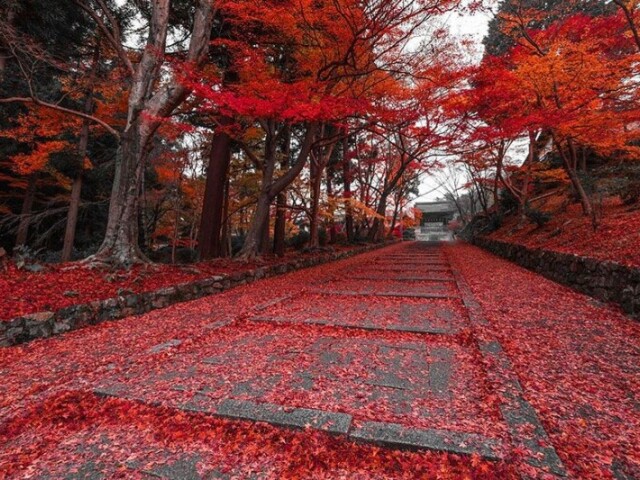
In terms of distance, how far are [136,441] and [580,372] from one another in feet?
11.6

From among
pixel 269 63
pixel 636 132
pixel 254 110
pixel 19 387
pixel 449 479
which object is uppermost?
pixel 269 63

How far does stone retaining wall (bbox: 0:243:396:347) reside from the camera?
12.5ft

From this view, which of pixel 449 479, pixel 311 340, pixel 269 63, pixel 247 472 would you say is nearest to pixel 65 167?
pixel 269 63

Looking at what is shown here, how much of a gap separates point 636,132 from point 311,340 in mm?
13221

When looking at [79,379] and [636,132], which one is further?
[636,132]

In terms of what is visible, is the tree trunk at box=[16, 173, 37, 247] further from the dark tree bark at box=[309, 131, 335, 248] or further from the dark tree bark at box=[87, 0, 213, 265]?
the dark tree bark at box=[309, 131, 335, 248]

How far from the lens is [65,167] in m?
11.2

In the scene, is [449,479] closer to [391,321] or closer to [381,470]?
[381,470]

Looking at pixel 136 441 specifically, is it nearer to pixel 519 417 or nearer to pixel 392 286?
pixel 519 417

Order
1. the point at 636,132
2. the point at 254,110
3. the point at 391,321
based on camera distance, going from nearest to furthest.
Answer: the point at 391,321
the point at 254,110
the point at 636,132

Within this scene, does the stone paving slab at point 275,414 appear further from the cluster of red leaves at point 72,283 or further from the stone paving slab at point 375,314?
the cluster of red leaves at point 72,283

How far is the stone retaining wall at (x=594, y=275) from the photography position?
452 centimetres

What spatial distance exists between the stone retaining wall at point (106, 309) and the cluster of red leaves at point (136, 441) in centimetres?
64

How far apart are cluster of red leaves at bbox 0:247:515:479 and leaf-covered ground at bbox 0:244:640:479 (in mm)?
10
